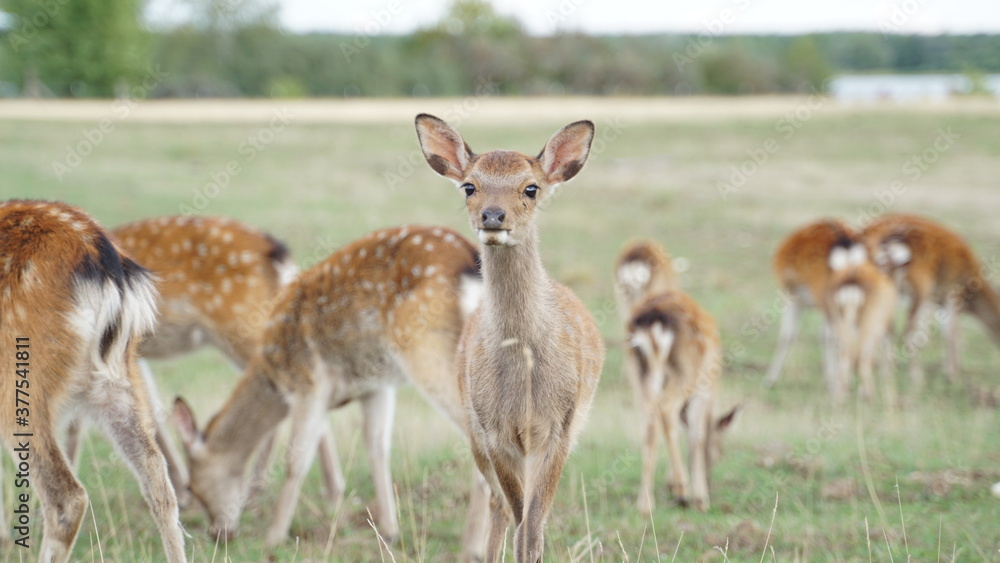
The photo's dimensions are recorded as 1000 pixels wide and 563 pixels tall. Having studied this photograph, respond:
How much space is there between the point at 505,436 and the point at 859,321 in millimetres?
6526

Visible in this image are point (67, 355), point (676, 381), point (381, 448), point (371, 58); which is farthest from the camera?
point (371, 58)

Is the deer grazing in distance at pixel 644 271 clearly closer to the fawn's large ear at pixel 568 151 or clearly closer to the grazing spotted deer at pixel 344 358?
the grazing spotted deer at pixel 344 358

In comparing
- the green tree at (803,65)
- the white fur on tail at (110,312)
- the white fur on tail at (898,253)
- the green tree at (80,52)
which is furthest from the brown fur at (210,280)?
the green tree at (803,65)

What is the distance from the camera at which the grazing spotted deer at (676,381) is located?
20.4 ft

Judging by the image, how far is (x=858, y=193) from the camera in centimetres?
2036

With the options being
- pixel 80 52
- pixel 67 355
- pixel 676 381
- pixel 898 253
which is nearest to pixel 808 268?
pixel 898 253

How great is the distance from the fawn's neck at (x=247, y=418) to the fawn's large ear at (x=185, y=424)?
87 millimetres

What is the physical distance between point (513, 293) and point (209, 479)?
2.52 m

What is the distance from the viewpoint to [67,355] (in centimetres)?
388

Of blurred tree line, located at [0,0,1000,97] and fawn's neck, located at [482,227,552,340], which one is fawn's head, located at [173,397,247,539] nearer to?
fawn's neck, located at [482,227,552,340]

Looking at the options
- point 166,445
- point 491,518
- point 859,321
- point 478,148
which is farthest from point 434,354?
point 478,148

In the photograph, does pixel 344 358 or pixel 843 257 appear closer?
pixel 344 358

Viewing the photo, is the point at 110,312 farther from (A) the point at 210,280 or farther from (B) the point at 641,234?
(B) the point at 641,234

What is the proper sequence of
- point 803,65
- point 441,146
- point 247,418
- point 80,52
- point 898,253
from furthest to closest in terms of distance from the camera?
1. point 803,65
2. point 80,52
3. point 898,253
4. point 247,418
5. point 441,146
